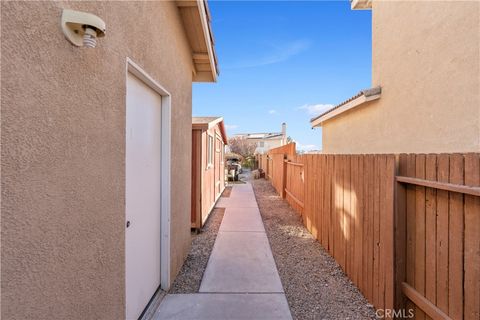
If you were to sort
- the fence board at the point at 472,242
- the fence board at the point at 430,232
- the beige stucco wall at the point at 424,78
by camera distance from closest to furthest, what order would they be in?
the fence board at the point at 472,242 → the fence board at the point at 430,232 → the beige stucco wall at the point at 424,78

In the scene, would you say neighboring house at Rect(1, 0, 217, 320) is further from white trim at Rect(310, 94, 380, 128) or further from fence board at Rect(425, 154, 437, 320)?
white trim at Rect(310, 94, 380, 128)

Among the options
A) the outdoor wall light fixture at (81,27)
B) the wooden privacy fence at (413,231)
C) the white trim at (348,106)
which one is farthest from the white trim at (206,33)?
the white trim at (348,106)

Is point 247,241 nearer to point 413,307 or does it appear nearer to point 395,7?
point 413,307

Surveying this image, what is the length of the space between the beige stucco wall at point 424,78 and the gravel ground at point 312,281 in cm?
312

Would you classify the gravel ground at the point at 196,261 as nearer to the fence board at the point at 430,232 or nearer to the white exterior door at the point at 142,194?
the white exterior door at the point at 142,194

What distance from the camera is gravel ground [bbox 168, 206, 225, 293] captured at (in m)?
3.97

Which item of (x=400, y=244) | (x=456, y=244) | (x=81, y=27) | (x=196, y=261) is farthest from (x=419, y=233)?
(x=196, y=261)

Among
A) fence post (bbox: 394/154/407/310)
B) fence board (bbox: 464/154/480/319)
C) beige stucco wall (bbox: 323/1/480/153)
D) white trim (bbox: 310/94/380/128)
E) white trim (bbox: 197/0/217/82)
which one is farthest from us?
white trim (bbox: 310/94/380/128)

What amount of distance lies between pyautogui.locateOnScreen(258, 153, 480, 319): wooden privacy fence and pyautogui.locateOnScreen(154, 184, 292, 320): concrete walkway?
1.32 metres

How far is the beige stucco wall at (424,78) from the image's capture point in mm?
4363

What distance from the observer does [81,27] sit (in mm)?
1567

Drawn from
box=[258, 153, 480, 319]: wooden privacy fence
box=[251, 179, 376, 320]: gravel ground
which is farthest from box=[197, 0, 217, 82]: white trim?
box=[251, 179, 376, 320]: gravel ground

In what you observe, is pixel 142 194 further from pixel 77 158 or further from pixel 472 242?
pixel 472 242

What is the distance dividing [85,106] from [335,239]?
4763 mm
